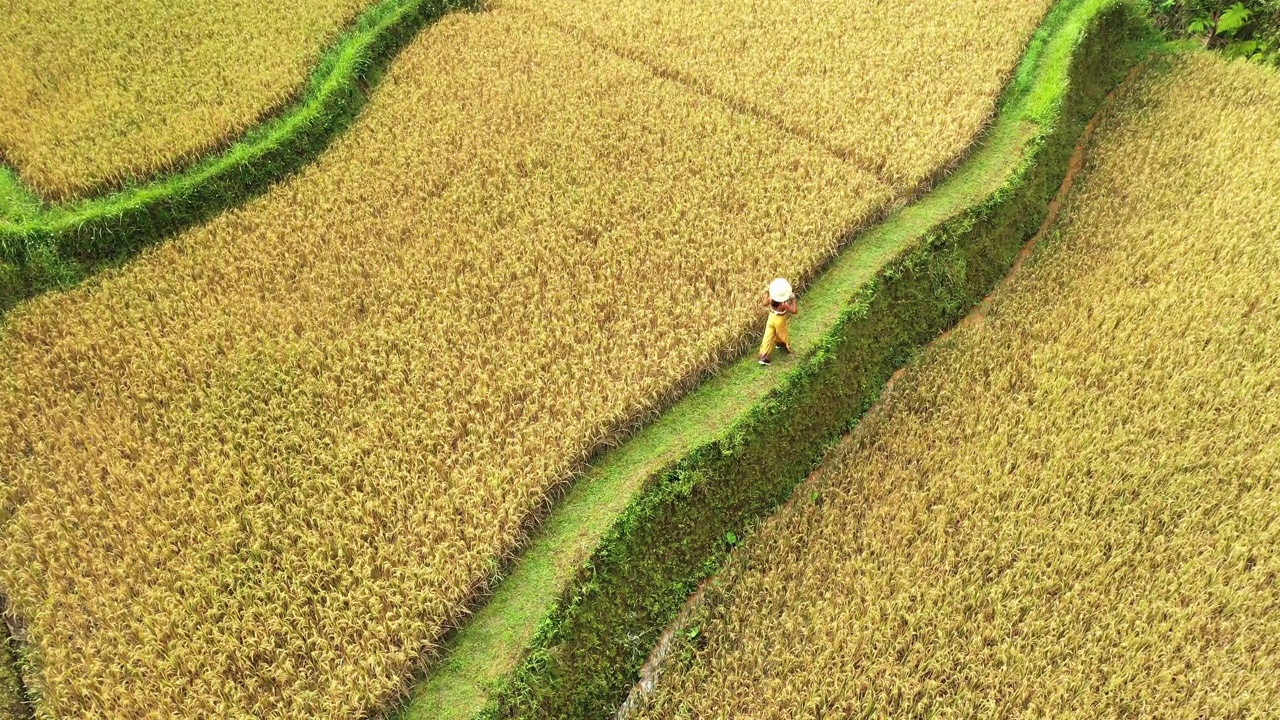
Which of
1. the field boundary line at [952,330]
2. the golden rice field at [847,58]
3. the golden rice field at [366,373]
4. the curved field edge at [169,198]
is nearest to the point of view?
the golden rice field at [366,373]

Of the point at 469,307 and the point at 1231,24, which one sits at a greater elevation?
the point at 1231,24

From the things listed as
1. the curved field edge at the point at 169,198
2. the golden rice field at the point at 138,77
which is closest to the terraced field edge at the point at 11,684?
the curved field edge at the point at 169,198

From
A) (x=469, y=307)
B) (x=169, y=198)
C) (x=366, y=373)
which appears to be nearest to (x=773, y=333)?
(x=469, y=307)

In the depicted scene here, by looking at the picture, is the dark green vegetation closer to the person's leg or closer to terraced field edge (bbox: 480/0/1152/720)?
terraced field edge (bbox: 480/0/1152/720)

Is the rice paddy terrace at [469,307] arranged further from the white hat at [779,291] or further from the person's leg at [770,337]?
the white hat at [779,291]

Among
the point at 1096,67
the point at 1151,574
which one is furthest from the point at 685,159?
the point at 1096,67

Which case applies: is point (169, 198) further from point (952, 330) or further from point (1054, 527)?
point (1054, 527)
